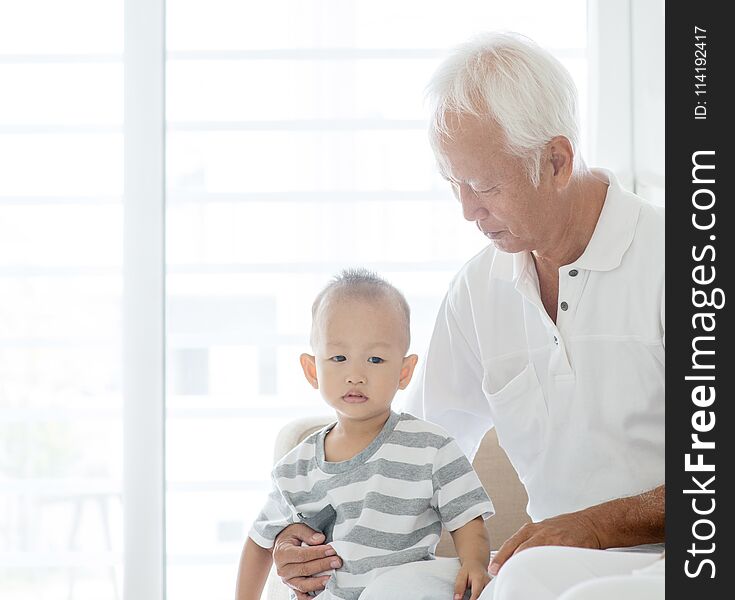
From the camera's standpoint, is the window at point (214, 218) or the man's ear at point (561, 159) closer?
the man's ear at point (561, 159)

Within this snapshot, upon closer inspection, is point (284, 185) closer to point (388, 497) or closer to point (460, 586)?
point (388, 497)

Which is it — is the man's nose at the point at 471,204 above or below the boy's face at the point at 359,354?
above

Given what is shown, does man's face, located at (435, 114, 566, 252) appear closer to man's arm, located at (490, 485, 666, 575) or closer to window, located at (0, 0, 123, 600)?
man's arm, located at (490, 485, 666, 575)

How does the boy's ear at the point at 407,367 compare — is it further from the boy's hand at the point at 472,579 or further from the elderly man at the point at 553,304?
the boy's hand at the point at 472,579

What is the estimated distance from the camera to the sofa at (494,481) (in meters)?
1.57

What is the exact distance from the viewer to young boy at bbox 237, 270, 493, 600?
111 cm

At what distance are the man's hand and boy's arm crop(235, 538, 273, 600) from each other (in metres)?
0.08

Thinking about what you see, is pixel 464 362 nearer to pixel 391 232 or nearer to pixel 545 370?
pixel 545 370

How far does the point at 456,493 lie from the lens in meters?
1.12

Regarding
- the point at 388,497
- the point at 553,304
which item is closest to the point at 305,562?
the point at 388,497

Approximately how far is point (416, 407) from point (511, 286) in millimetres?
248

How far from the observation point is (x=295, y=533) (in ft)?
3.84

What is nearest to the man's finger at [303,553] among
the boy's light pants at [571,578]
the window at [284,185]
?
the boy's light pants at [571,578]
